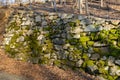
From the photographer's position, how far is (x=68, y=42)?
550 inches

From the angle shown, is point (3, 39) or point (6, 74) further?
point (3, 39)

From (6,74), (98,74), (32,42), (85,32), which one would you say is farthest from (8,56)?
(98,74)

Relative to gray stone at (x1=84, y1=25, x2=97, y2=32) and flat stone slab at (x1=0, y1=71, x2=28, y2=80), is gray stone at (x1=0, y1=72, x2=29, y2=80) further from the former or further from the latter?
gray stone at (x1=84, y1=25, x2=97, y2=32)

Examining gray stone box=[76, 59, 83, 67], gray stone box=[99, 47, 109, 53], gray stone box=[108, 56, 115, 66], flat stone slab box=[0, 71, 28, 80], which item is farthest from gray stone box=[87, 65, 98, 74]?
flat stone slab box=[0, 71, 28, 80]

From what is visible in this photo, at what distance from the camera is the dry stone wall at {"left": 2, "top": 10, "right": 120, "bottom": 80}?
12305 mm

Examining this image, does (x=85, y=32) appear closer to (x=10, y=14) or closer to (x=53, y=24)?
(x=53, y=24)

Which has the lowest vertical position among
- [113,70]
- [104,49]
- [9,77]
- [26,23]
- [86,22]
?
[9,77]

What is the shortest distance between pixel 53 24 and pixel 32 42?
171 centimetres

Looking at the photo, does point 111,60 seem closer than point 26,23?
Yes

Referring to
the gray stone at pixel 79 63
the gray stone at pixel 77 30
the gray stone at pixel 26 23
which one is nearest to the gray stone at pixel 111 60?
the gray stone at pixel 79 63

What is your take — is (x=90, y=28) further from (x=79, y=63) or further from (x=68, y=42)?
(x=79, y=63)

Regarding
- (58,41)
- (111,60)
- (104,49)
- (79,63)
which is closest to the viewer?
(111,60)

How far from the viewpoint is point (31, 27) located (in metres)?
16.4

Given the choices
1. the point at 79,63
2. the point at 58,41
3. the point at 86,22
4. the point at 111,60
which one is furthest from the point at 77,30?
the point at 111,60
